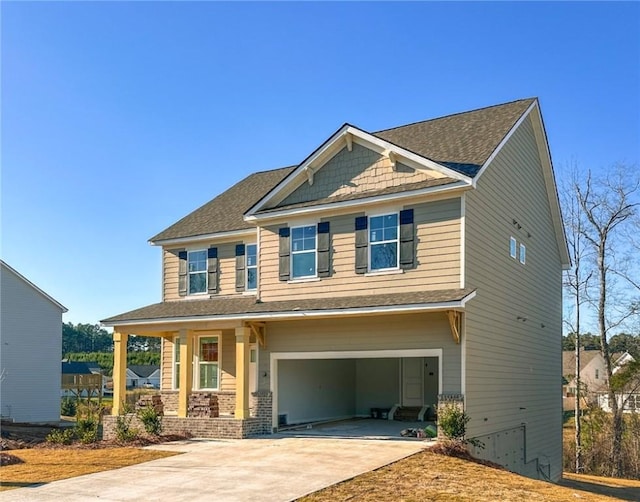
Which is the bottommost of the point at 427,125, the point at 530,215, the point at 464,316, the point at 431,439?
the point at 431,439

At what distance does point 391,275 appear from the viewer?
16.9 meters

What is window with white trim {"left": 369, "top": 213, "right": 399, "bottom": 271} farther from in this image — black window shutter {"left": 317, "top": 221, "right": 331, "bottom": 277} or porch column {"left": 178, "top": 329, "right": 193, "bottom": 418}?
porch column {"left": 178, "top": 329, "right": 193, "bottom": 418}

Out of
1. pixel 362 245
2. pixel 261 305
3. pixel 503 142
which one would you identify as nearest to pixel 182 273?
pixel 261 305

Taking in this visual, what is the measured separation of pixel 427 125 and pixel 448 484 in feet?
40.7

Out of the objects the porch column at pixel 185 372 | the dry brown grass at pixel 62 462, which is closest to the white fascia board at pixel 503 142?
the porch column at pixel 185 372

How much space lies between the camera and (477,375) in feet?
53.5

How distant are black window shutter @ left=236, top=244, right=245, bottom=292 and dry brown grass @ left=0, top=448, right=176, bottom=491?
6.68 m

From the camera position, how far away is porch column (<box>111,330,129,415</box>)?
19928 millimetres

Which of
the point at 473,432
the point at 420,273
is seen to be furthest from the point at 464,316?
the point at 473,432

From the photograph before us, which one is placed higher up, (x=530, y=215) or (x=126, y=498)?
(x=530, y=215)

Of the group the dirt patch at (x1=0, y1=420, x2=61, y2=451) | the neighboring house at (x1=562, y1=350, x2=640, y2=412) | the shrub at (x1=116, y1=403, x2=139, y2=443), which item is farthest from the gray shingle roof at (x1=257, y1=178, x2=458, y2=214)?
the neighboring house at (x1=562, y1=350, x2=640, y2=412)

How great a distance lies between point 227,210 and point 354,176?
678cm

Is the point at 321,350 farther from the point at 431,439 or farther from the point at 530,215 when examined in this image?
the point at 530,215

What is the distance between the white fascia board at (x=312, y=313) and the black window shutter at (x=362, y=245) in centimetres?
141
